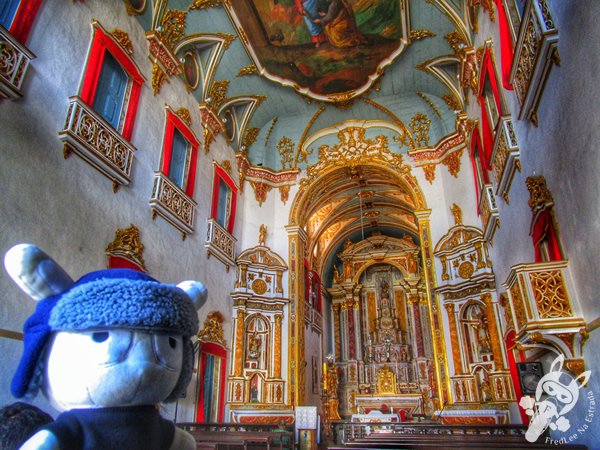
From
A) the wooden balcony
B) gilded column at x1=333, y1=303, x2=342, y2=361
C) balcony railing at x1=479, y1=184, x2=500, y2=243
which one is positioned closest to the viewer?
the wooden balcony

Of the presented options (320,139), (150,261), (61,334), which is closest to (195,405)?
(150,261)

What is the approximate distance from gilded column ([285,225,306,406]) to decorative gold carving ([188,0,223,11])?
6756mm

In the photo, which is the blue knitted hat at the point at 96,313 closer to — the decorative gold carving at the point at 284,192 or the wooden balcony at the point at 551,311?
the wooden balcony at the point at 551,311

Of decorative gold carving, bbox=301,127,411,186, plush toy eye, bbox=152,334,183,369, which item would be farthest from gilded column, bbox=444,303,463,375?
plush toy eye, bbox=152,334,183,369

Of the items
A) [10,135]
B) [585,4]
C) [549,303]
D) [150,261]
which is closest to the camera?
[585,4]

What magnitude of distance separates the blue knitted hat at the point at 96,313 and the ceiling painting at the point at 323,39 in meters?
10.0

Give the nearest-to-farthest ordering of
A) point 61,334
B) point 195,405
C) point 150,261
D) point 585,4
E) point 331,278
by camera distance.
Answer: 1. point 61,334
2. point 585,4
3. point 150,261
4. point 195,405
5. point 331,278

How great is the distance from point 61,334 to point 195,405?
8359mm

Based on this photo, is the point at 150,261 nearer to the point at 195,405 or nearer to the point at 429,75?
the point at 195,405

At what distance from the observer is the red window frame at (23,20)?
5.48 m

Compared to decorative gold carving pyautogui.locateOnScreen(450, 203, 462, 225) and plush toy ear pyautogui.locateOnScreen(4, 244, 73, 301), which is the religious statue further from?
plush toy ear pyautogui.locateOnScreen(4, 244, 73, 301)

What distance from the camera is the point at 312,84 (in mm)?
13094

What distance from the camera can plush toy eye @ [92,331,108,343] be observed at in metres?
1.75

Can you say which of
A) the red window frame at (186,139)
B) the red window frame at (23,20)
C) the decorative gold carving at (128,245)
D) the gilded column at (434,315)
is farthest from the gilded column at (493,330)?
the red window frame at (23,20)
